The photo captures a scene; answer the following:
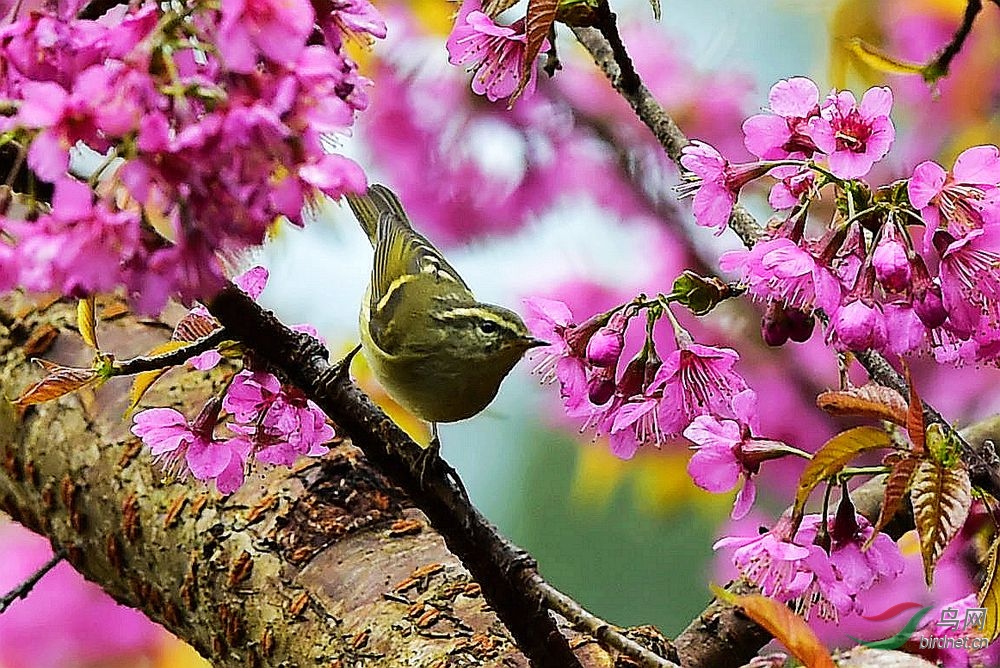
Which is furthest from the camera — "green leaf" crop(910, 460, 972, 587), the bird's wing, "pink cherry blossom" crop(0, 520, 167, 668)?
"pink cherry blossom" crop(0, 520, 167, 668)

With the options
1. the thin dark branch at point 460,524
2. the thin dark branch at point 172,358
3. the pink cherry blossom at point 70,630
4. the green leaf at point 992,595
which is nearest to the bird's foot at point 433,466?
the thin dark branch at point 460,524

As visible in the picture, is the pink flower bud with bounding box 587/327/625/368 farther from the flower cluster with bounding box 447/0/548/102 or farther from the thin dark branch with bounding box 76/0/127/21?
the thin dark branch with bounding box 76/0/127/21

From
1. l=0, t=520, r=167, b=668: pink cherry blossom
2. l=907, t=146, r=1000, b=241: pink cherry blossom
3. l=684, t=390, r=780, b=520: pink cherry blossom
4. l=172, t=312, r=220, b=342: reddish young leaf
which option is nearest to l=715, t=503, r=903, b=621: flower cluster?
l=684, t=390, r=780, b=520: pink cherry blossom

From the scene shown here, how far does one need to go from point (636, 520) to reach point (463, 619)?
1.29m

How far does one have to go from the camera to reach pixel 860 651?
22.0 inches

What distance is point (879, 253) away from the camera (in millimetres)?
412

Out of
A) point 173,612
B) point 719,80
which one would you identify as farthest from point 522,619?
point 719,80

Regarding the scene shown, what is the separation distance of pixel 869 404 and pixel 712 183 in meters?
0.11

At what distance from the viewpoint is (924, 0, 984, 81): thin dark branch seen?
0.55 m

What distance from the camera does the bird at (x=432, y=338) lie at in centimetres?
67

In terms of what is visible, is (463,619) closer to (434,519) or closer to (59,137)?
(434,519)

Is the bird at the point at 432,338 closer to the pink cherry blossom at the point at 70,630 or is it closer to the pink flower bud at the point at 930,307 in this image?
the pink flower bud at the point at 930,307

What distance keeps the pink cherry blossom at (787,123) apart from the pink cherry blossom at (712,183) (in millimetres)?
12

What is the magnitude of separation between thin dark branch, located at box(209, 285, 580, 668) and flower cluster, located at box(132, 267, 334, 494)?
3 centimetres
